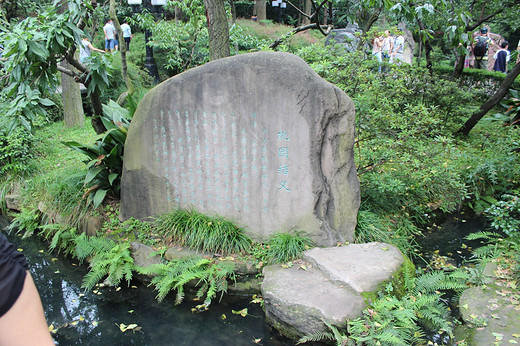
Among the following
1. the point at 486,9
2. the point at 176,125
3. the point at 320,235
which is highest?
the point at 486,9

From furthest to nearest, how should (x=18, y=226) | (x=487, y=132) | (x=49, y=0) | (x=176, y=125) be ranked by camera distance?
(x=49, y=0) → (x=487, y=132) → (x=18, y=226) → (x=176, y=125)

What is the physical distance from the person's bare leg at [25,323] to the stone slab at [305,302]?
2.86 meters

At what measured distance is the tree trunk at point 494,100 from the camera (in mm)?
7920

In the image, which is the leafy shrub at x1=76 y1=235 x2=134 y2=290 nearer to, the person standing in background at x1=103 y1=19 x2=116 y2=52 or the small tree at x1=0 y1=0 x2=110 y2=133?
the small tree at x1=0 y1=0 x2=110 y2=133

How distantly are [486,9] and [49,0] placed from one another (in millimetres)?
11694

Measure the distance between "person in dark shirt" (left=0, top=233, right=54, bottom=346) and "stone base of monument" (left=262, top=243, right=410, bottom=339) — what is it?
9.42ft

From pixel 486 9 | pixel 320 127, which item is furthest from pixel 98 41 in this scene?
pixel 320 127

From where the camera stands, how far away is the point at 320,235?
460 cm

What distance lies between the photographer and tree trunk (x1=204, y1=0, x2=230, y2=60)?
18.9 feet

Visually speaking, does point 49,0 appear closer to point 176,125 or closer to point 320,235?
point 176,125

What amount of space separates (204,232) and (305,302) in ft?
5.07

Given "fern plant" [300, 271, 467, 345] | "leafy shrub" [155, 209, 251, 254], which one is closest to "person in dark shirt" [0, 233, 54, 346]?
"fern plant" [300, 271, 467, 345]

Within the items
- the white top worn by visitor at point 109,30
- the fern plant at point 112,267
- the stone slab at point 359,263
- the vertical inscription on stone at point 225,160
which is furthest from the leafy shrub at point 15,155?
the white top worn by visitor at point 109,30

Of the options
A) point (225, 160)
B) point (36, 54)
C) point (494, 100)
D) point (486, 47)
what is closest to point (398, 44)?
point (486, 47)
